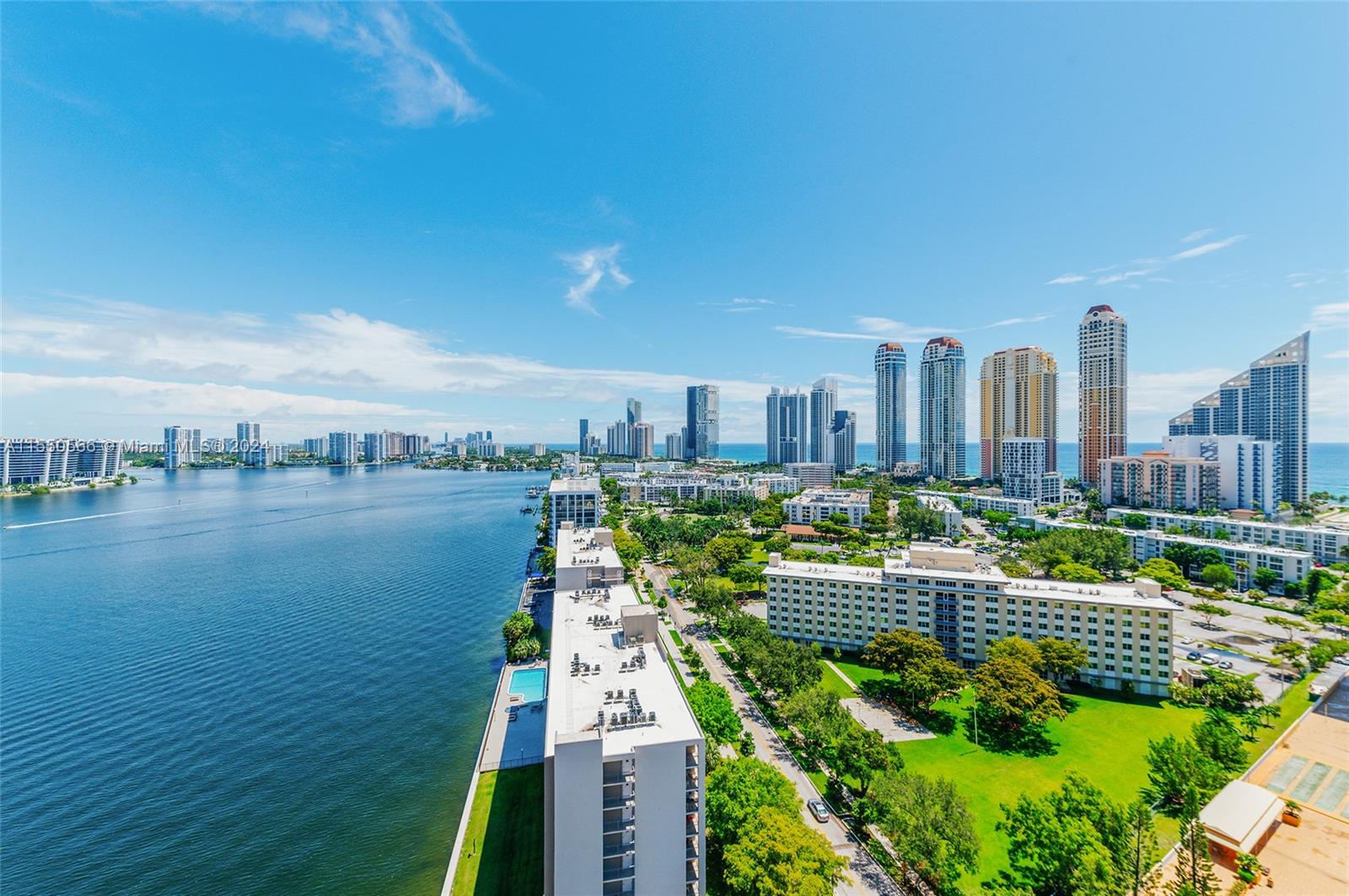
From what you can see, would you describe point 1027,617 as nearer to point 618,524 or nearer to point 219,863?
point 219,863

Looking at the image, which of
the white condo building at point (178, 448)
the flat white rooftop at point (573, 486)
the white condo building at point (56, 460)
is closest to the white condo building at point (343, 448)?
the white condo building at point (178, 448)

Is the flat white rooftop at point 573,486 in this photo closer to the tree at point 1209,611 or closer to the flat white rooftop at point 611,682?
the flat white rooftop at point 611,682

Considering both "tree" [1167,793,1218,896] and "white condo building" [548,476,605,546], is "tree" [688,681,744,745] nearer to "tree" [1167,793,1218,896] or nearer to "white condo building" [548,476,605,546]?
"tree" [1167,793,1218,896]

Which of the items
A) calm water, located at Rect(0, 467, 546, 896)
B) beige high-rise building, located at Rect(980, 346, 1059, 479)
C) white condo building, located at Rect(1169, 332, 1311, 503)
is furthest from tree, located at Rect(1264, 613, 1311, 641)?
beige high-rise building, located at Rect(980, 346, 1059, 479)

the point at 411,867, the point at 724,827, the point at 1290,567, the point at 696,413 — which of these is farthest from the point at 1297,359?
the point at 696,413

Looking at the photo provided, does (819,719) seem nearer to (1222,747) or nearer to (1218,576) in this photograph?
(1222,747)
